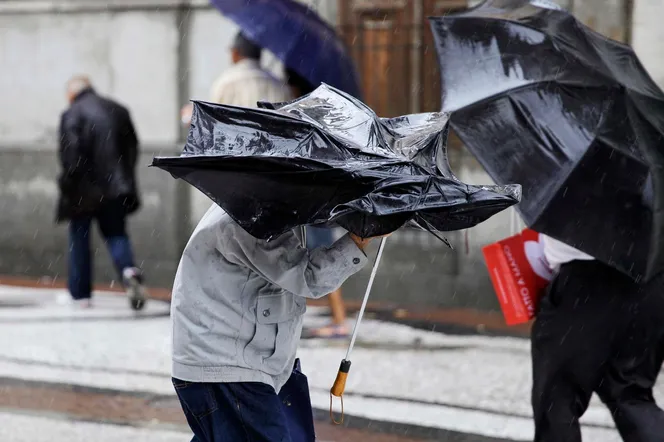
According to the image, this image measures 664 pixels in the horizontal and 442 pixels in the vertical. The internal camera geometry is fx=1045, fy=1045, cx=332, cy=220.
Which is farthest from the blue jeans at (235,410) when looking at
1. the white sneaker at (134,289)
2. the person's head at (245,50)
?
the white sneaker at (134,289)

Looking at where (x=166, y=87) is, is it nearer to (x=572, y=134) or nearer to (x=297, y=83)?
(x=297, y=83)

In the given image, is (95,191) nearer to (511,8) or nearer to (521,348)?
(521,348)

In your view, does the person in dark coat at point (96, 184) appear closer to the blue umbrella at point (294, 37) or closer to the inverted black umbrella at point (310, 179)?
the blue umbrella at point (294, 37)

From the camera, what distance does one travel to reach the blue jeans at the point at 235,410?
3.22 metres

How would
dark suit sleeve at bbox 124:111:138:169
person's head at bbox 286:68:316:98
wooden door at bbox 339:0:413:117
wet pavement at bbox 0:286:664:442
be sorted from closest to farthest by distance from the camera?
wet pavement at bbox 0:286:664:442 < person's head at bbox 286:68:316:98 < dark suit sleeve at bbox 124:111:138:169 < wooden door at bbox 339:0:413:117

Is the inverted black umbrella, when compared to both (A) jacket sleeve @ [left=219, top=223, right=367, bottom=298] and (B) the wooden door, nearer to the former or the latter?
(A) jacket sleeve @ [left=219, top=223, right=367, bottom=298]

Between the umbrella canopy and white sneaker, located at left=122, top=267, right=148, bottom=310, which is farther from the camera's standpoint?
white sneaker, located at left=122, top=267, right=148, bottom=310

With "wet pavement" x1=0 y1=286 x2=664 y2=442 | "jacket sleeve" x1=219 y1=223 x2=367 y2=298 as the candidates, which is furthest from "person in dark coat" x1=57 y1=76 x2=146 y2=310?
"jacket sleeve" x1=219 y1=223 x2=367 y2=298

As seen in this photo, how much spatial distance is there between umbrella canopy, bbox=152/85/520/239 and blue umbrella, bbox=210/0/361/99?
14.8 ft

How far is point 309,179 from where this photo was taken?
290cm

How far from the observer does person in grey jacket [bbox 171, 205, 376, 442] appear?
3123 mm

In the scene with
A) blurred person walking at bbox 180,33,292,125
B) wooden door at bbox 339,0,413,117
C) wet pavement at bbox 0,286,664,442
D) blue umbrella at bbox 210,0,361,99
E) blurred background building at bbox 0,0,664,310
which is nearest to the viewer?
wet pavement at bbox 0,286,664,442

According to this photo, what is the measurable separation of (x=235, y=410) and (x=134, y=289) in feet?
19.9

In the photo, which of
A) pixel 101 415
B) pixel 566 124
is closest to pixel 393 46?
pixel 101 415
